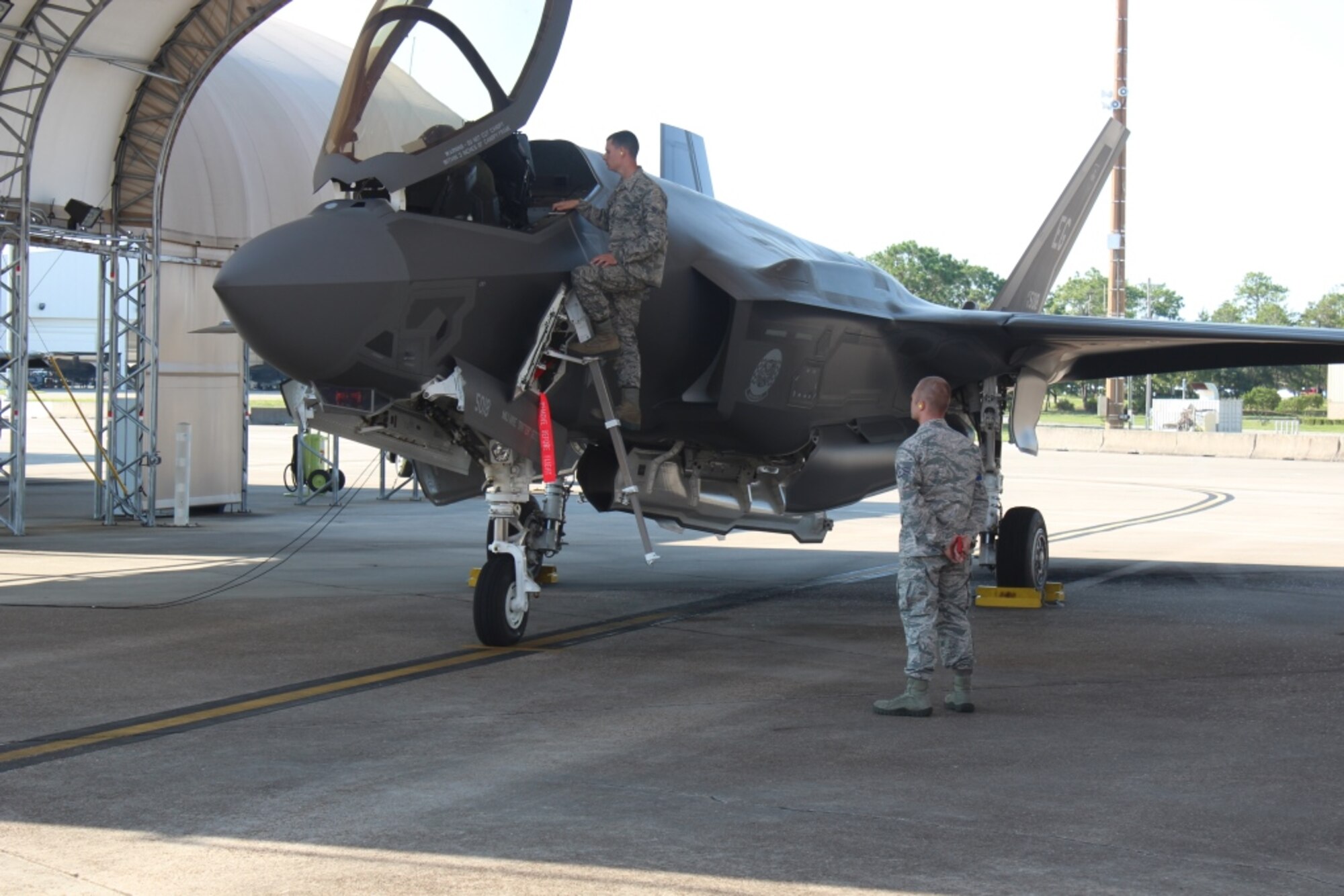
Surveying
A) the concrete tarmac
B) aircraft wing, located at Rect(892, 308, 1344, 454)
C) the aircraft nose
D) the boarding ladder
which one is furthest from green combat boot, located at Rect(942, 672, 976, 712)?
aircraft wing, located at Rect(892, 308, 1344, 454)

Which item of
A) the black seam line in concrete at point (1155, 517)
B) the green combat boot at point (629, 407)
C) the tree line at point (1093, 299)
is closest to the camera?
the green combat boot at point (629, 407)

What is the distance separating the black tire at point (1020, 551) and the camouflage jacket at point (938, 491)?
4.87 meters

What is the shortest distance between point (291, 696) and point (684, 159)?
5887mm

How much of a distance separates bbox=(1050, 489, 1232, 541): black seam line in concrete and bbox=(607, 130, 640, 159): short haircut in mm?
10797

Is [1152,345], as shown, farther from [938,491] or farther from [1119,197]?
[1119,197]

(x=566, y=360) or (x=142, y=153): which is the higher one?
(x=142, y=153)

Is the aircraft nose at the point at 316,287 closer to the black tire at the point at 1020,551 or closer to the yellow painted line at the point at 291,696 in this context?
the yellow painted line at the point at 291,696

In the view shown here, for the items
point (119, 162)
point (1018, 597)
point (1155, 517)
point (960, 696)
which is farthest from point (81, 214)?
point (1155, 517)

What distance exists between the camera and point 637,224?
8133mm

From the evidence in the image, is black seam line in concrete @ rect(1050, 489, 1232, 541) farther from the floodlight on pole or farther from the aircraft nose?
the floodlight on pole

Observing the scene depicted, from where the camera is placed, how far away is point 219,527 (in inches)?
702

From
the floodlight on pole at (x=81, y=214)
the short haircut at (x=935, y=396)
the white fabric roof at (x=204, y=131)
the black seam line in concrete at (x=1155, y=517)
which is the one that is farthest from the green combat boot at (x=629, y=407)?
the floodlight on pole at (x=81, y=214)

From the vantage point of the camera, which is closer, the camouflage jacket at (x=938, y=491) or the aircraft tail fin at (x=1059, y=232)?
the camouflage jacket at (x=938, y=491)

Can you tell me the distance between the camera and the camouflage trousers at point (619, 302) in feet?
26.3
